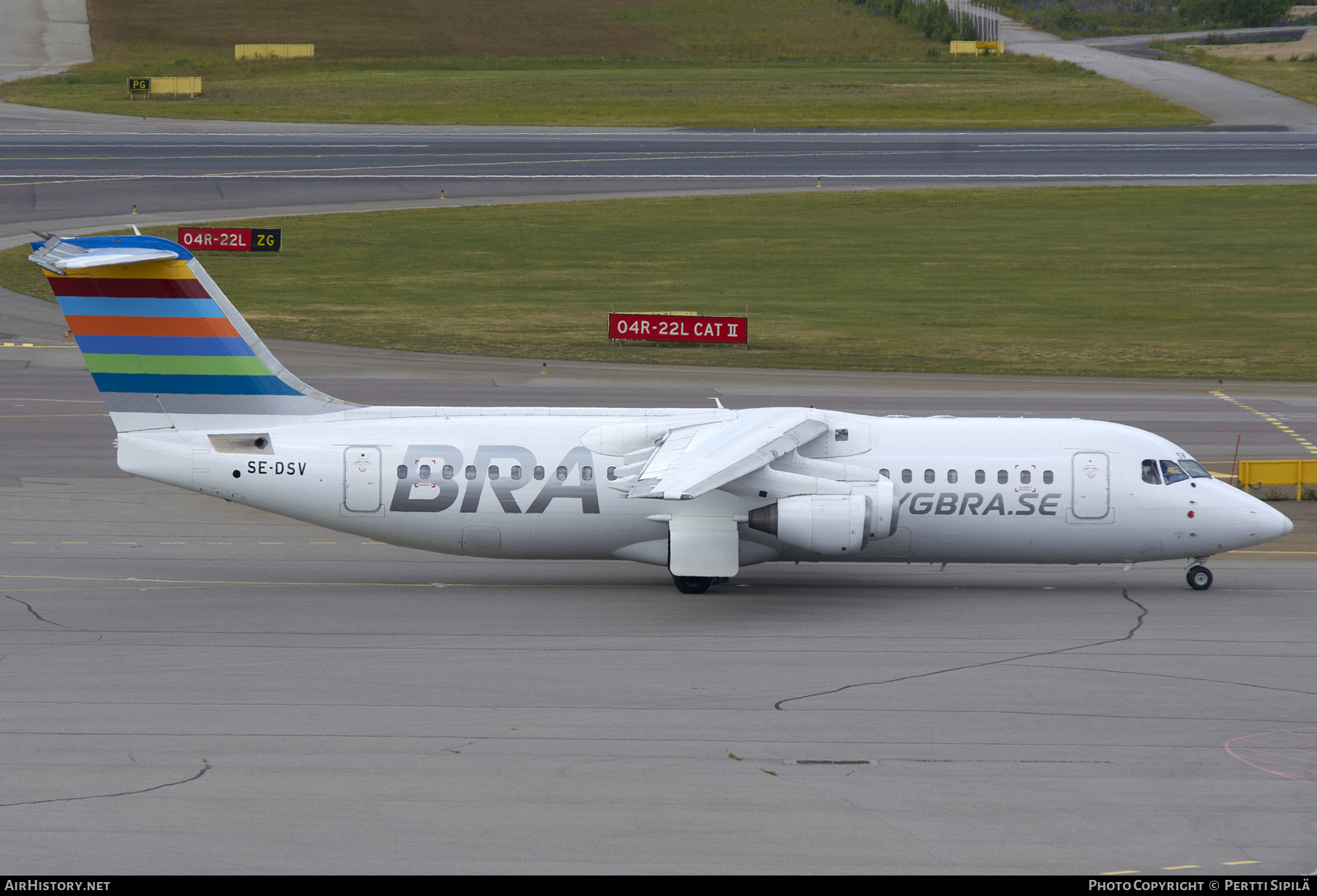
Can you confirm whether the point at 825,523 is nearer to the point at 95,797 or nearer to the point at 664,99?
the point at 95,797

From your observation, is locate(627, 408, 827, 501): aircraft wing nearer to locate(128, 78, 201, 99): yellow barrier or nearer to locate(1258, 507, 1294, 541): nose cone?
locate(1258, 507, 1294, 541): nose cone

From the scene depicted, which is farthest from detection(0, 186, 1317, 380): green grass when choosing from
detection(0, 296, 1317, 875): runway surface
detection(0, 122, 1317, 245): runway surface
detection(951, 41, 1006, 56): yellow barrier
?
detection(951, 41, 1006, 56): yellow barrier

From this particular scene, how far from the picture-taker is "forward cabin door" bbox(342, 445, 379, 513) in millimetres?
25781

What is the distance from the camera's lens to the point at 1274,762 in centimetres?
1752

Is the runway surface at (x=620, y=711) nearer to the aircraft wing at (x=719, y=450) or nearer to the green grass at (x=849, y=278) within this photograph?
the aircraft wing at (x=719, y=450)

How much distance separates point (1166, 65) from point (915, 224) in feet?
236

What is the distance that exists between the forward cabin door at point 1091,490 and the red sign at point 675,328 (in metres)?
26.0

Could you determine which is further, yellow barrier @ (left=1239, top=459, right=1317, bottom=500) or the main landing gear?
yellow barrier @ (left=1239, top=459, right=1317, bottom=500)

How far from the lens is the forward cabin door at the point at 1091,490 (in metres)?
26.3

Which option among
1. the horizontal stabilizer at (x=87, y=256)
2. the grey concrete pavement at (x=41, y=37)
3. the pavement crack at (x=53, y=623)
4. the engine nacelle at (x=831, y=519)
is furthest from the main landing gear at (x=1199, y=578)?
the grey concrete pavement at (x=41, y=37)

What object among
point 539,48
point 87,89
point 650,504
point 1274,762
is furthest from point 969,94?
point 1274,762

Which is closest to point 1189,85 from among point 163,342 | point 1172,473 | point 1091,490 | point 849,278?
point 849,278

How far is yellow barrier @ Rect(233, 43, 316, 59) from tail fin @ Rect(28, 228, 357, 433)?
104920mm

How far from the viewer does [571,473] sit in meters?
26.0
